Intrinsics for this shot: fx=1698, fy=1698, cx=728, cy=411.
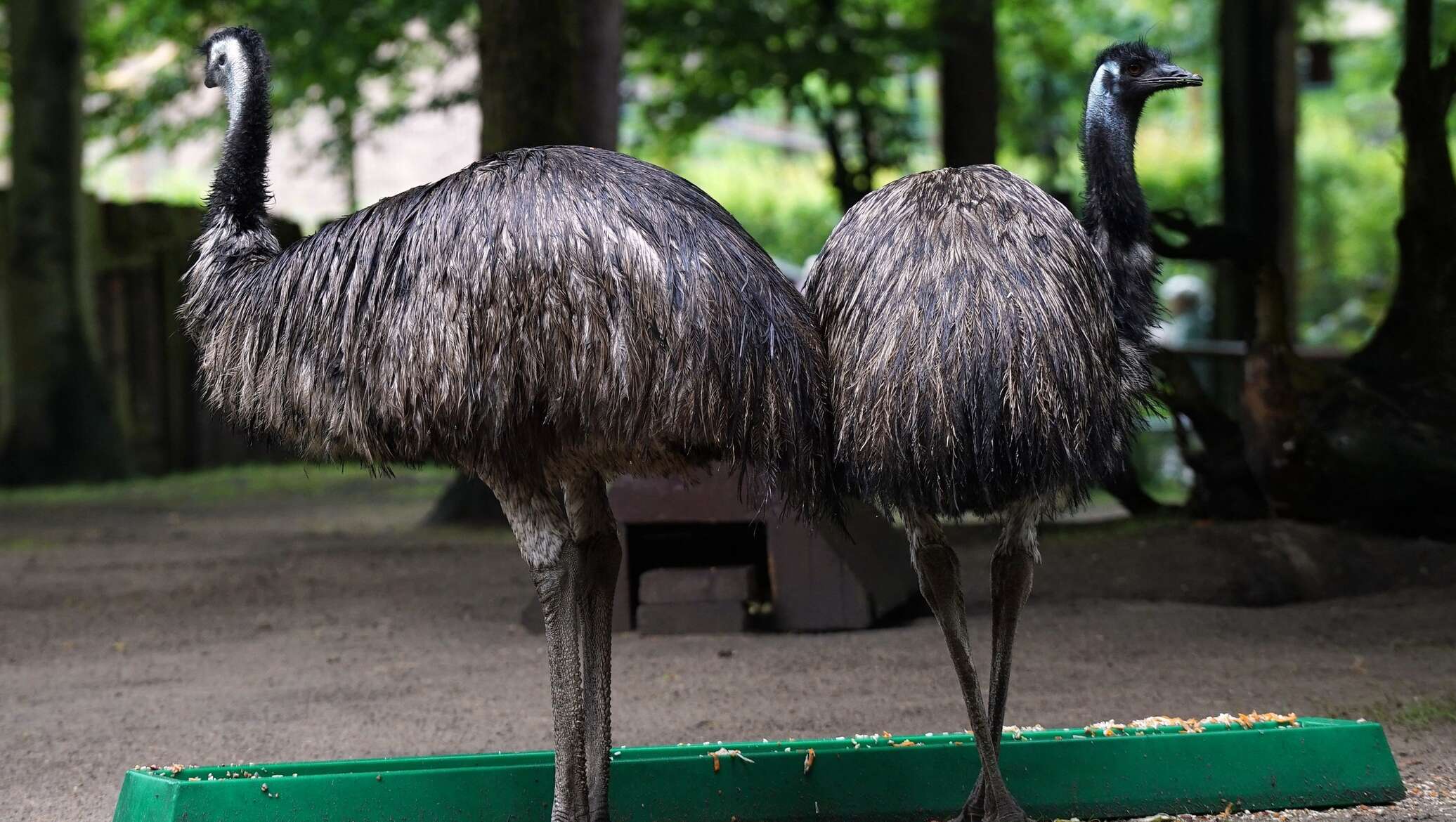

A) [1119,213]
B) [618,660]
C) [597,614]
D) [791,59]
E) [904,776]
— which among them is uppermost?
[791,59]

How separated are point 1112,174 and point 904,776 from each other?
5.38 ft

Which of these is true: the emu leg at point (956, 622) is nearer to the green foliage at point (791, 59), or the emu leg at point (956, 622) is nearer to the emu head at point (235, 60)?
the emu head at point (235, 60)

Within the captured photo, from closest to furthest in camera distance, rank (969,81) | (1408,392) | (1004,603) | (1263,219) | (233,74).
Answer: (1004,603)
(233,74)
(1408,392)
(969,81)
(1263,219)

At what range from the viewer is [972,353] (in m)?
3.70

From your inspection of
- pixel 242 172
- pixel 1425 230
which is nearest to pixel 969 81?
pixel 1425 230

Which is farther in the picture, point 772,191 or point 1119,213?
point 772,191

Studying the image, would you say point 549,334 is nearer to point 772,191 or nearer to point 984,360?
point 984,360

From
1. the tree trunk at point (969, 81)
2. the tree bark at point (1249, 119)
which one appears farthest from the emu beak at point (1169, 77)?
the tree bark at point (1249, 119)

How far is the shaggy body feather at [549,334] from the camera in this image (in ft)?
12.3

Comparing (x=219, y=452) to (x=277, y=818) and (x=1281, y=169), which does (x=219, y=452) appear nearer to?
(x=1281, y=169)

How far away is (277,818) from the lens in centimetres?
398

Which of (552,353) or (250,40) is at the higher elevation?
(250,40)

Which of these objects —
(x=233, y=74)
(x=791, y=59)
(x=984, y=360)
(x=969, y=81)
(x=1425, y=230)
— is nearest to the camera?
(x=984, y=360)

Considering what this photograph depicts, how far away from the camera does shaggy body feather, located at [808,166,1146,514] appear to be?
368 cm
